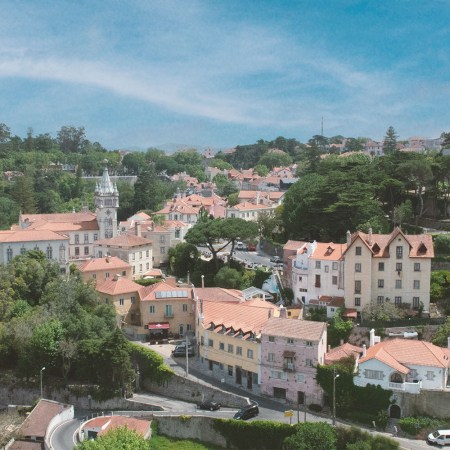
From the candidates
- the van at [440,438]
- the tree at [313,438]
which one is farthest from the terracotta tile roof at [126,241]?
the van at [440,438]

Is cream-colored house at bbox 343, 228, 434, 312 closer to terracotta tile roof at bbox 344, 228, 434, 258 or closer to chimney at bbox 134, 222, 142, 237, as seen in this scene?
terracotta tile roof at bbox 344, 228, 434, 258

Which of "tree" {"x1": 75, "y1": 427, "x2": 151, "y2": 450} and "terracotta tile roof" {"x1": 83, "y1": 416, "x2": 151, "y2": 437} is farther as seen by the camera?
"terracotta tile roof" {"x1": 83, "y1": 416, "x2": 151, "y2": 437}

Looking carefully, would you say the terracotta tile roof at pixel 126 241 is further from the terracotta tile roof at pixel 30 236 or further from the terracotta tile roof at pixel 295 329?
the terracotta tile roof at pixel 295 329

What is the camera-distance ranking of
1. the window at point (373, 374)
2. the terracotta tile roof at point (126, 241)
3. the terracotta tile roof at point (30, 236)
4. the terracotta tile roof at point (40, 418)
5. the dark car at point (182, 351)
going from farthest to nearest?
the terracotta tile roof at point (126, 241) < the terracotta tile roof at point (30, 236) < the dark car at point (182, 351) < the terracotta tile roof at point (40, 418) < the window at point (373, 374)

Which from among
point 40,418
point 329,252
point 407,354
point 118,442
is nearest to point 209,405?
point 118,442

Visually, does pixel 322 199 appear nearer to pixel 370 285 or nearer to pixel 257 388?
pixel 370 285

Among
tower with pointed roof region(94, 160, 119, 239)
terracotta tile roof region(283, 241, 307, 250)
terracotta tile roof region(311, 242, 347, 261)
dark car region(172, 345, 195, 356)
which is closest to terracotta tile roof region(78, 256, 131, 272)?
tower with pointed roof region(94, 160, 119, 239)

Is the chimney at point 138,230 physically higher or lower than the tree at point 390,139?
lower
